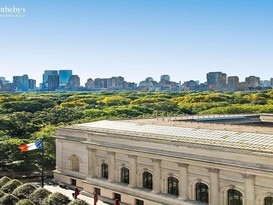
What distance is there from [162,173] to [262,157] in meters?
10.1

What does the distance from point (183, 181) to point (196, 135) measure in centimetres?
466

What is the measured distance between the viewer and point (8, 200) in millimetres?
34812

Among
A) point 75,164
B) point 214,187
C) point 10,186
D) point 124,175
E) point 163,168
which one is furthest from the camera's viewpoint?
point 75,164

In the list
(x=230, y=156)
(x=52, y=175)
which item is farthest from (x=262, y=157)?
(x=52, y=175)

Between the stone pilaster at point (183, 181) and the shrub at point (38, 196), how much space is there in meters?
12.2

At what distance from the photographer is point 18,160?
51.3 meters

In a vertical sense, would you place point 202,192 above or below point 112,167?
below

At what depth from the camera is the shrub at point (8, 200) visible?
34.7 metres

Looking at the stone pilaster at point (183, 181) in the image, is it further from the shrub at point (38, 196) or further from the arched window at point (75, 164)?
the arched window at point (75, 164)

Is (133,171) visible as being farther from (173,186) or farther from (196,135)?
(196,135)

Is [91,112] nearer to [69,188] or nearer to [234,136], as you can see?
[69,188]

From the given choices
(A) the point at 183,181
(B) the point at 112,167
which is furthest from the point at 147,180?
(A) the point at 183,181

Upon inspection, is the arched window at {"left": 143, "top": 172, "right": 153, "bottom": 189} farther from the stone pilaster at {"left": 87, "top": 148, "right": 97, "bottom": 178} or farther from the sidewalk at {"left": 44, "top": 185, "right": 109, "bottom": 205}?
the stone pilaster at {"left": 87, "top": 148, "right": 97, "bottom": 178}

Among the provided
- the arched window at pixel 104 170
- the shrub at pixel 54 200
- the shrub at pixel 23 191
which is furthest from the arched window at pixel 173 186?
the shrub at pixel 23 191
